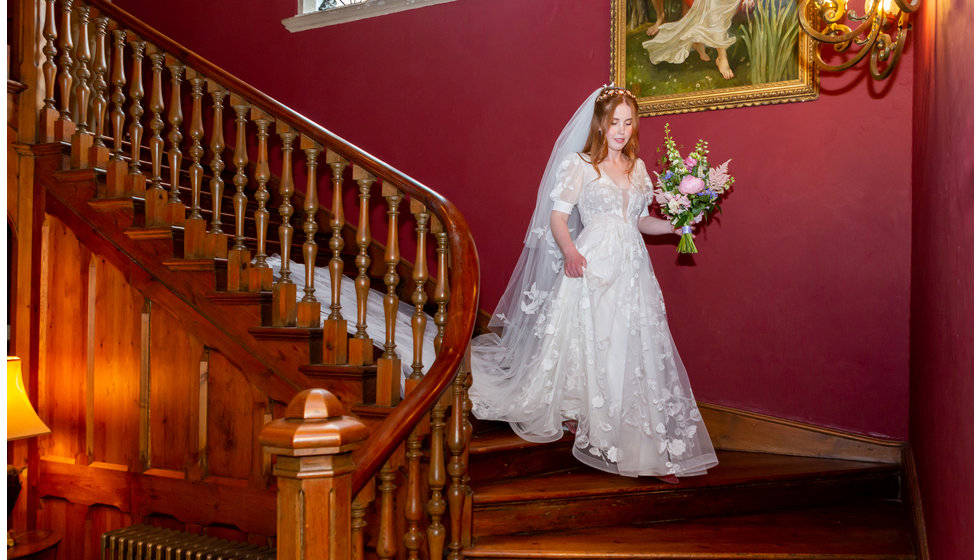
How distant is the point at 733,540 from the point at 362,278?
5.84 ft

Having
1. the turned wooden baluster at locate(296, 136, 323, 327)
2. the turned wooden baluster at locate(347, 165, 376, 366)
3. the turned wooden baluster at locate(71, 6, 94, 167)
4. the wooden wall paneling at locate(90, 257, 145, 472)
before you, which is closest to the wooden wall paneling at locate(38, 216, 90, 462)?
the wooden wall paneling at locate(90, 257, 145, 472)

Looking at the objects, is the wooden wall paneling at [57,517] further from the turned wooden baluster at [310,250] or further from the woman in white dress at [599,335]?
the woman in white dress at [599,335]

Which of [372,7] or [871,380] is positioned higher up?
[372,7]

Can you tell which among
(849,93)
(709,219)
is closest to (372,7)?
(709,219)

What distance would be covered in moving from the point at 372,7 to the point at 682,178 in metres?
2.75

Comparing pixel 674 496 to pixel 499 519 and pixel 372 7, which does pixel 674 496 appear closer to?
pixel 499 519

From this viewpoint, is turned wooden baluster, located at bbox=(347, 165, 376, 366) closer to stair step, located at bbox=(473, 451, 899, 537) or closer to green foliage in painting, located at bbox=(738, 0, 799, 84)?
stair step, located at bbox=(473, 451, 899, 537)

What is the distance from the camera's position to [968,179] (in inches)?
66.4

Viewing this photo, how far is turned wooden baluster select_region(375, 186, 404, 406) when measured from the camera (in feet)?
9.99

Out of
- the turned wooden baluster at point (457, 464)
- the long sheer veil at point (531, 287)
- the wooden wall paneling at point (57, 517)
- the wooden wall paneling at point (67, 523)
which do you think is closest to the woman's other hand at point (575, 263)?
the long sheer veil at point (531, 287)

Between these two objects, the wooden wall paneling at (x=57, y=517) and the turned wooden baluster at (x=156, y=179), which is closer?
the turned wooden baluster at (x=156, y=179)

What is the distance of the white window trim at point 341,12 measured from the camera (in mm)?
5039

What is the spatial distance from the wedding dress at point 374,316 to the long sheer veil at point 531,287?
32 centimetres

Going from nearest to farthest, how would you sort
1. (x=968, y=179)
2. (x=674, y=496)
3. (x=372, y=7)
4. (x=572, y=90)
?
(x=968, y=179) < (x=674, y=496) < (x=572, y=90) < (x=372, y=7)
